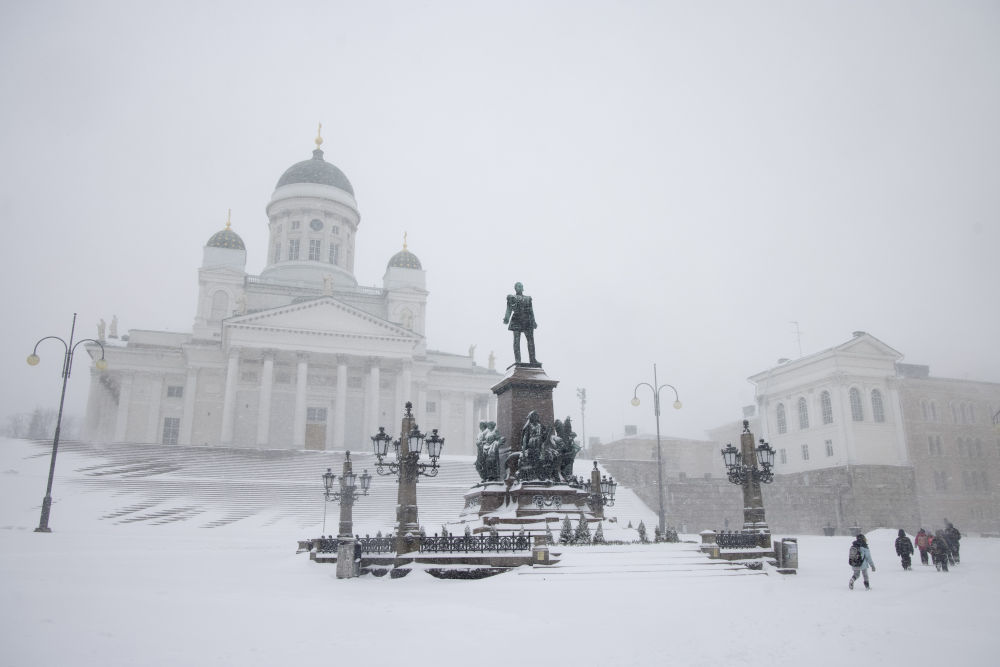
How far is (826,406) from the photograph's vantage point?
191 feet

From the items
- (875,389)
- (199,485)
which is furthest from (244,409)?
(875,389)

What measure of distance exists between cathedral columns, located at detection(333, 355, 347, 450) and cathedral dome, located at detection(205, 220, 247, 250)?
17.4 metres

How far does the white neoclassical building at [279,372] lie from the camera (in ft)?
186

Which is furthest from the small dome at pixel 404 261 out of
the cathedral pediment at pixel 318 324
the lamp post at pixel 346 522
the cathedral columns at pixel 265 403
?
the lamp post at pixel 346 522

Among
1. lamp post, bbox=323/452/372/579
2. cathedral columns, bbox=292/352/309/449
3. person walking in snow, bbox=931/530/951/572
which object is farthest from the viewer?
cathedral columns, bbox=292/352/309/449

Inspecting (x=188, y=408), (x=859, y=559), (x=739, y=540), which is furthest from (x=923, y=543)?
(x=188, y=408)

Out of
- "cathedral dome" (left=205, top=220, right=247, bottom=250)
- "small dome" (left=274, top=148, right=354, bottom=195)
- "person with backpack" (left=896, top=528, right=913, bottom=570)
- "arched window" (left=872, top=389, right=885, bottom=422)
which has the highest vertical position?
"small dome" (left=274, top=148, right=354, bottom=195)

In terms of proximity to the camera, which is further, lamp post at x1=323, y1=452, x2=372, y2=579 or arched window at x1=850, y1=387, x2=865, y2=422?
arched window at x1=850, y1=387, x2=865, y2=422

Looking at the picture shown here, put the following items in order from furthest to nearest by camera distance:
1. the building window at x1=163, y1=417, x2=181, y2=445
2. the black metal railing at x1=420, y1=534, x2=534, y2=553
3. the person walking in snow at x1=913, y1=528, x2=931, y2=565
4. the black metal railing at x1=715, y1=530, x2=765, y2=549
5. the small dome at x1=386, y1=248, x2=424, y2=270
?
the small dome at x1=386, y1=248, x2=424, y2=270
the building window at x1=163, y1=417, x2=181, y2=445
the person walking in snow at x1=913, y1=528, x2=931, y2=565
the black metal railing at x1=715, y1=530, x2=765, y2=549
the black metal railing at x1=420, y1=534, x2=534, y2=553

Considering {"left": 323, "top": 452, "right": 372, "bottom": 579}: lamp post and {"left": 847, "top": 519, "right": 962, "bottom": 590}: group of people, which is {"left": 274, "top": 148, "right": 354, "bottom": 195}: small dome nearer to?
{"left": 323, "top": 452, "right": 372, "bottom": 579}: lamp post

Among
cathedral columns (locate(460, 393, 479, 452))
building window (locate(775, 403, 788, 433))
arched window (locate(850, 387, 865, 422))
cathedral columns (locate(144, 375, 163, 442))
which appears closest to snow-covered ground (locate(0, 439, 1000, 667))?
arched window (locate(850, 387, 865, 422))

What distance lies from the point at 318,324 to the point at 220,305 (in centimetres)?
1248

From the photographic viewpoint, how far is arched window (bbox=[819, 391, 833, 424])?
5762cm

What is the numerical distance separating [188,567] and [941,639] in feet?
48.6
